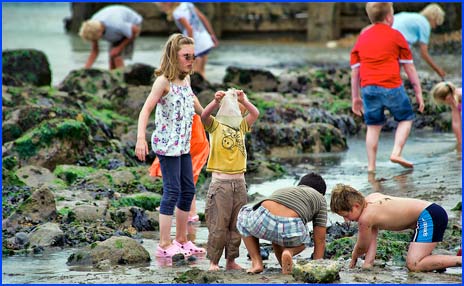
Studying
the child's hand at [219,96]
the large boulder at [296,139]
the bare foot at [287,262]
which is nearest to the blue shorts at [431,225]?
the bare foot at [287,262]

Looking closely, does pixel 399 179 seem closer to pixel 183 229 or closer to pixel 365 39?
pixel 365 39

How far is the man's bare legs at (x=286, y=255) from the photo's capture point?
6664 millimetres

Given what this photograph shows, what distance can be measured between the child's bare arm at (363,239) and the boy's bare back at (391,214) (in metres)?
0.02

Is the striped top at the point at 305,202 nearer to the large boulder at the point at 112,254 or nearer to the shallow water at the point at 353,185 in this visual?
the shallow water at the point at 353,185

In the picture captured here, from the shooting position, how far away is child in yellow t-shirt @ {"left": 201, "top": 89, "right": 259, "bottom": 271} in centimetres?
717

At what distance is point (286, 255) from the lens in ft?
21.9

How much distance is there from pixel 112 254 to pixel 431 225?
2.01m

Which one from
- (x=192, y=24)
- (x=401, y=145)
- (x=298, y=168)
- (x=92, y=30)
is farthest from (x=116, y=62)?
(x=401, y=145)

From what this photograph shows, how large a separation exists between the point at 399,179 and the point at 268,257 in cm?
307

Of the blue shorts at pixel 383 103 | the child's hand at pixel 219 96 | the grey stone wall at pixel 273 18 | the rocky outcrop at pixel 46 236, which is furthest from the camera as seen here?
the grey stone wall at pixel 273 18

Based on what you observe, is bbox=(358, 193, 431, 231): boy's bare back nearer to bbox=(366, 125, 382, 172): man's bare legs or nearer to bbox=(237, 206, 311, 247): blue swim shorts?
bbox=(237, 206, 311, 247): blue swim shorts

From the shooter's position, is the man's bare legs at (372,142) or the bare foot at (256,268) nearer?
the bare foot at (256,268)

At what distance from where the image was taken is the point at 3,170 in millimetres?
9500

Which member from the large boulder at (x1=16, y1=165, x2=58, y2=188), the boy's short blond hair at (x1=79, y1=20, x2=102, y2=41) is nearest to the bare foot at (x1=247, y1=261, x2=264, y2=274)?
the large boulder at (x1=16, y1=165, x2=58, y2=188)
